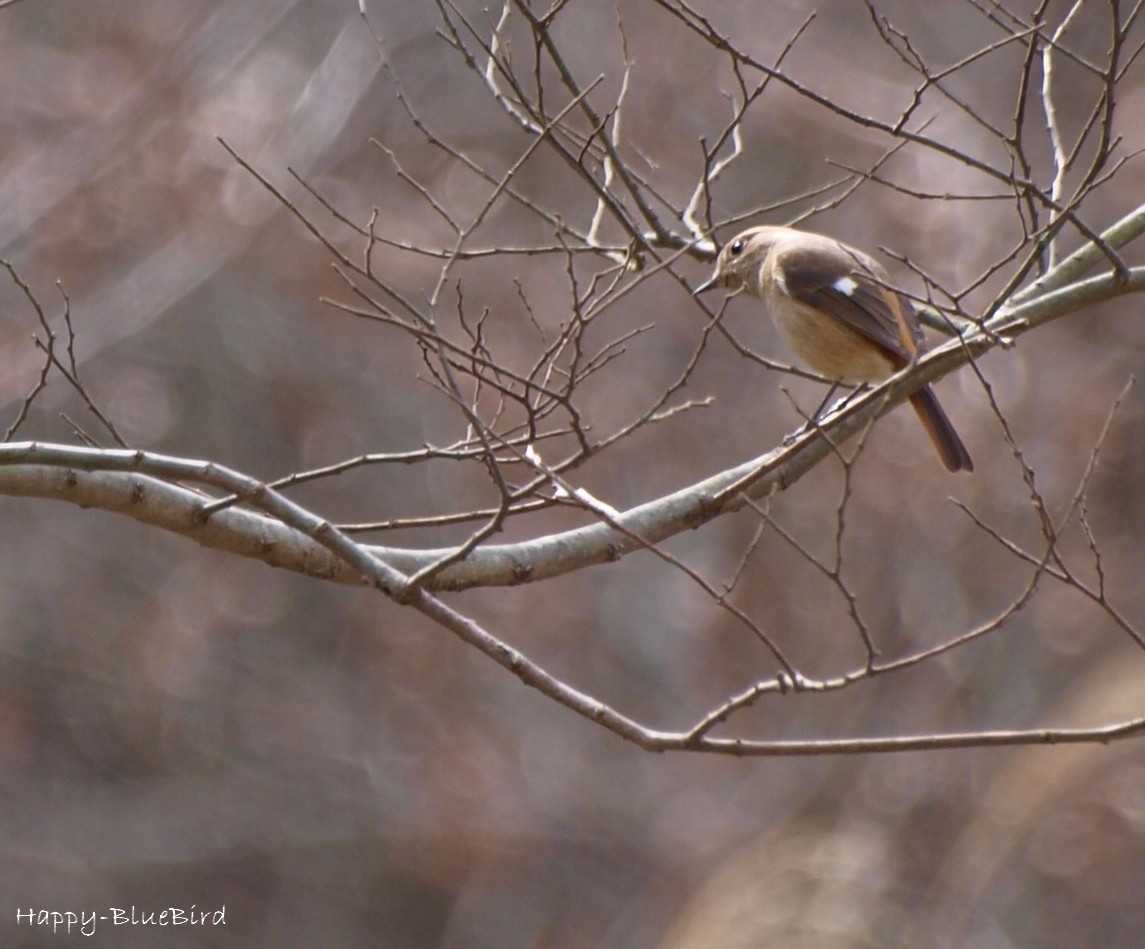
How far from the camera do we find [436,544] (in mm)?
11148

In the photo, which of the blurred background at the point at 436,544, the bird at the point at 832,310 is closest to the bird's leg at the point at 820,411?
the bird at the point at 832,310

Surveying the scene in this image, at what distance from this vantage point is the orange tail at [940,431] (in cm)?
527

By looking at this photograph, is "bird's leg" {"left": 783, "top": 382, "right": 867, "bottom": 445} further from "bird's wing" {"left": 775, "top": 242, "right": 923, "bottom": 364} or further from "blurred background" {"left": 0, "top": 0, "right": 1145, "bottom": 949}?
"blurred background" {"left": 0, "top": 0, "right": 1145, "bottom": 949}

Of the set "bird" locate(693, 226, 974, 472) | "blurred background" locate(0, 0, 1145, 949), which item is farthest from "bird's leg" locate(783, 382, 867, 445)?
"blurred background" locate(0, 0, 1145, 949)

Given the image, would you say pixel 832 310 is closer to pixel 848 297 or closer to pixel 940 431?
pixel 848 297

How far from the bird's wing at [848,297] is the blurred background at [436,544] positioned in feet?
17.5

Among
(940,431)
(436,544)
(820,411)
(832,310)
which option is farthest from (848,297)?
(436,544)

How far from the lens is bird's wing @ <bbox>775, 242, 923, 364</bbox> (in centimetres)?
539

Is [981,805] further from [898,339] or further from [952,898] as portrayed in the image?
[898,339]

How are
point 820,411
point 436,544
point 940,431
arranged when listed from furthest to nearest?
point 436,544
point 940,431
point 820,411

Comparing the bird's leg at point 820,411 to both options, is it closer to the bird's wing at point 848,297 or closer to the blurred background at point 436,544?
the bird's wing at point 848,297

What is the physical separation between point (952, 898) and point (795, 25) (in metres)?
6.40

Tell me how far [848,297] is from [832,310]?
0.26ft

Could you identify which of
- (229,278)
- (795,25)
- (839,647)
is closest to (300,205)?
(229,278)
